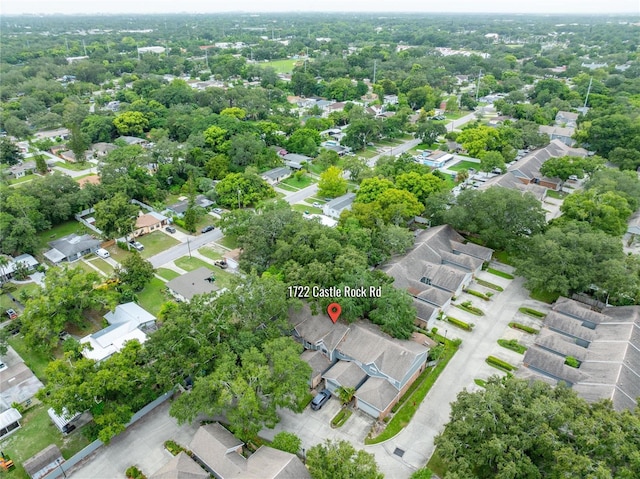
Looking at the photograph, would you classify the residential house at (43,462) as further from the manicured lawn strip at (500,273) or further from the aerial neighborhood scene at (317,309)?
the manicured lawn strip at (500,273)

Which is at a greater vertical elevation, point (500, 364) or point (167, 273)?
point (500, 364)

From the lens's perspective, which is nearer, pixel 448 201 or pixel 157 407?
pixel 157 407

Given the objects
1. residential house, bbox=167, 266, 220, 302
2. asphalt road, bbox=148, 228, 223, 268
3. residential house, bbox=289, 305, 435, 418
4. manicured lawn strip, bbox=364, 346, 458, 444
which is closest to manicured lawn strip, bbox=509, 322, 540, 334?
manicured lawn strip, bbox=364, 346, 458, 444

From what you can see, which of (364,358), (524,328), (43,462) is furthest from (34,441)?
(524,328)

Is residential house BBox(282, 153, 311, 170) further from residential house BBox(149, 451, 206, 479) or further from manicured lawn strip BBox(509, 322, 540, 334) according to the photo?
residential house BBox(149, 451, 206, 479)

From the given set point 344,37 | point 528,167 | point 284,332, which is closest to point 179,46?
point 344,37

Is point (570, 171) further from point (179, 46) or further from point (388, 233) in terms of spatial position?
point (179, 46)

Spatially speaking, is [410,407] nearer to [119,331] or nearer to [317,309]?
[317,309]
